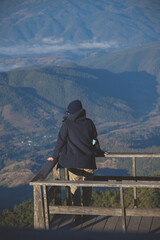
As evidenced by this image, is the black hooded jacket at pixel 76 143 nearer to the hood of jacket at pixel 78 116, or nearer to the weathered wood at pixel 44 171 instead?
the hood of jacket at pixel 78 116

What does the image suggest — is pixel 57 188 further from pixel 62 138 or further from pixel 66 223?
pixel 62 138

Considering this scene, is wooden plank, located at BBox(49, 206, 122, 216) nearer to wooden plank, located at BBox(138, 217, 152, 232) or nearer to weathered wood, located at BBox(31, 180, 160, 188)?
weathered wood, located at BBox(31, 180, 160, 188)

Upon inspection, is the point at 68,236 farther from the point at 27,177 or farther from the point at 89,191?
the point at 27,177

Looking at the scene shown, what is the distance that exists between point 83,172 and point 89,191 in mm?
431

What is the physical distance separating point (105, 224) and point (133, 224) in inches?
18.7

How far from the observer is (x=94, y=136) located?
629 centimetres

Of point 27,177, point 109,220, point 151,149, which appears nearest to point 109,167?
point 27,177

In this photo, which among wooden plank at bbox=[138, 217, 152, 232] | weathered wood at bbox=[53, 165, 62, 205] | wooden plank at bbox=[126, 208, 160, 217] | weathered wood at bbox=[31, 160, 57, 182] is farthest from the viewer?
weathered wood at bbox=[53, 165, 62, 205]

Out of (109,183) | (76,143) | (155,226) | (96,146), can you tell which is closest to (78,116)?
(76,143)

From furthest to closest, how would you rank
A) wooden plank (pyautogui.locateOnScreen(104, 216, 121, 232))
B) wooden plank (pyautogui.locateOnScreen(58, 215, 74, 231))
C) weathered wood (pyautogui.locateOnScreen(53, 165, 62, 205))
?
weathered wood (pyautogui.locateOnScreen(53, 165, 62, 205))
wooden plank (pyautogui.locateOnScreen(58, 215, 74, 231))
wooden plank (pyautogui.locateOnScreen(104, 216, 121, 232))

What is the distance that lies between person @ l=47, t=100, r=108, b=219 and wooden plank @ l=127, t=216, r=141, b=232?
102cm

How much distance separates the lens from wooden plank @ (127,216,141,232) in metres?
5.93

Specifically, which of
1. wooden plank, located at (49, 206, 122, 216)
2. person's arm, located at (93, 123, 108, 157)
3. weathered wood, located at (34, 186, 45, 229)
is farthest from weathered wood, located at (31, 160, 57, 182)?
person's arm, located at (93, 123, 108, 157)

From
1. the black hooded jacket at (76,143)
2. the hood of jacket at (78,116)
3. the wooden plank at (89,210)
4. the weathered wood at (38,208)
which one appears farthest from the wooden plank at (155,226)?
the hood of jacket at (78,116)
